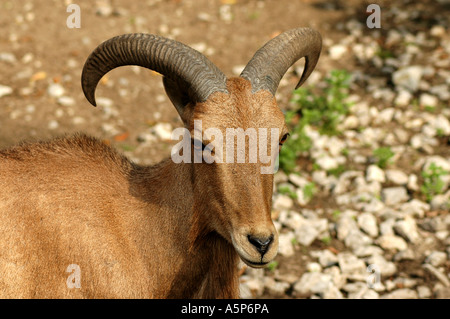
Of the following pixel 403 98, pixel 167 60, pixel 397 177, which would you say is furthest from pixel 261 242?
pixel 403 98

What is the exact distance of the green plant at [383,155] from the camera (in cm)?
882

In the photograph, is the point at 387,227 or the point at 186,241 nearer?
the point at 186,241

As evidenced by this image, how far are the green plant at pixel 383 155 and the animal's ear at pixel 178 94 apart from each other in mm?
4521

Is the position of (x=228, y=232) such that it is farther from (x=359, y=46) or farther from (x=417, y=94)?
(x=359, y=46)

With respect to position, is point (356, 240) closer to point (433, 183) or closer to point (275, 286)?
point (275, 286)

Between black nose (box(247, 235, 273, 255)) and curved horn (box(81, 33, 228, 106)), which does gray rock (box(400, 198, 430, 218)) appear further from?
curved horn (box(81, 33, 228, 106))

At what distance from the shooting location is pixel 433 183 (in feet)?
27.4

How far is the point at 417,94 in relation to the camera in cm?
1029

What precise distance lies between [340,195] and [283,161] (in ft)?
3.43

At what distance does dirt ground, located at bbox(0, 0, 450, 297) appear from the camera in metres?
10.0

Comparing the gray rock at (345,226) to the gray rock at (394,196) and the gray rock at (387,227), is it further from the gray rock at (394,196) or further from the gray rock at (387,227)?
the gray rock at (394,196)

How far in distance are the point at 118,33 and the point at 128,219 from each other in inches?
312

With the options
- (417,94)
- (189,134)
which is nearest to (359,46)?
(417,94)

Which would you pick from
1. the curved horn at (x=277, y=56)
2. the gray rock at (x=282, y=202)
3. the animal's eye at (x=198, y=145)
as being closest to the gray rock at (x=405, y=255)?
the gray rock at (x=282, y=202)
